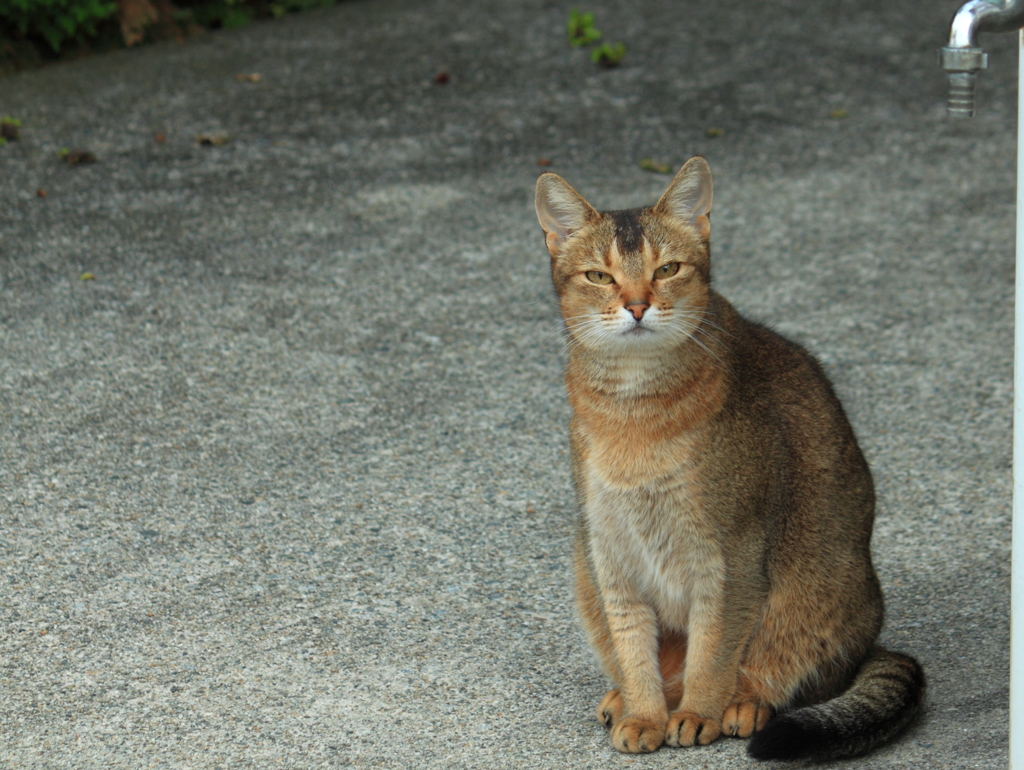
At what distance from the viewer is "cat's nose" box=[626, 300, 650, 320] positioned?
3.10 meters

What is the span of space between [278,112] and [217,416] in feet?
11.1

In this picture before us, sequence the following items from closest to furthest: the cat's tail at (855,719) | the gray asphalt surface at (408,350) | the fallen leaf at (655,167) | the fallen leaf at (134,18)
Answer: the cat's tail at (855,719) < the gray asphalt surface at (408,350) < the fallen leaf at (655,167) < the fallen leaf at (134,18)

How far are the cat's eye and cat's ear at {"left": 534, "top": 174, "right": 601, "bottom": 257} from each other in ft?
0.83

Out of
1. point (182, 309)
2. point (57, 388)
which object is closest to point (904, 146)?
point (182, 309)

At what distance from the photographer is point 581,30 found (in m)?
8.77

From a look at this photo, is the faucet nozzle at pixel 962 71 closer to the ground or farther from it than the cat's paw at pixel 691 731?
farther from it

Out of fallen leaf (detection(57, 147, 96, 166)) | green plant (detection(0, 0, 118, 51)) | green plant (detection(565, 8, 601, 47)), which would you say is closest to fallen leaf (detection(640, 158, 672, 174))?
green plant (detection(565, 8, 601, 47))

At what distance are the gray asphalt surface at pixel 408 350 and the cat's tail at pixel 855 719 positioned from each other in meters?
0.10

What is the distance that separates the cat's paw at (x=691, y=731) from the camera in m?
3.19

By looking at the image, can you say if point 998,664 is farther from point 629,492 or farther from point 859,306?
point 859,306

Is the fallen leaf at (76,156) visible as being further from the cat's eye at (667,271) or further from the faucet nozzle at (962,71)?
the faucet nozzle at (962,71)

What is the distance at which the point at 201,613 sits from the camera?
3.77m

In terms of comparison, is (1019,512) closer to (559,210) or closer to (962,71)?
(962,71)

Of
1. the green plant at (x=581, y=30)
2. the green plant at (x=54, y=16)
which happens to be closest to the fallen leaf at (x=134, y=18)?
the green plant at (x=54, y=16)
